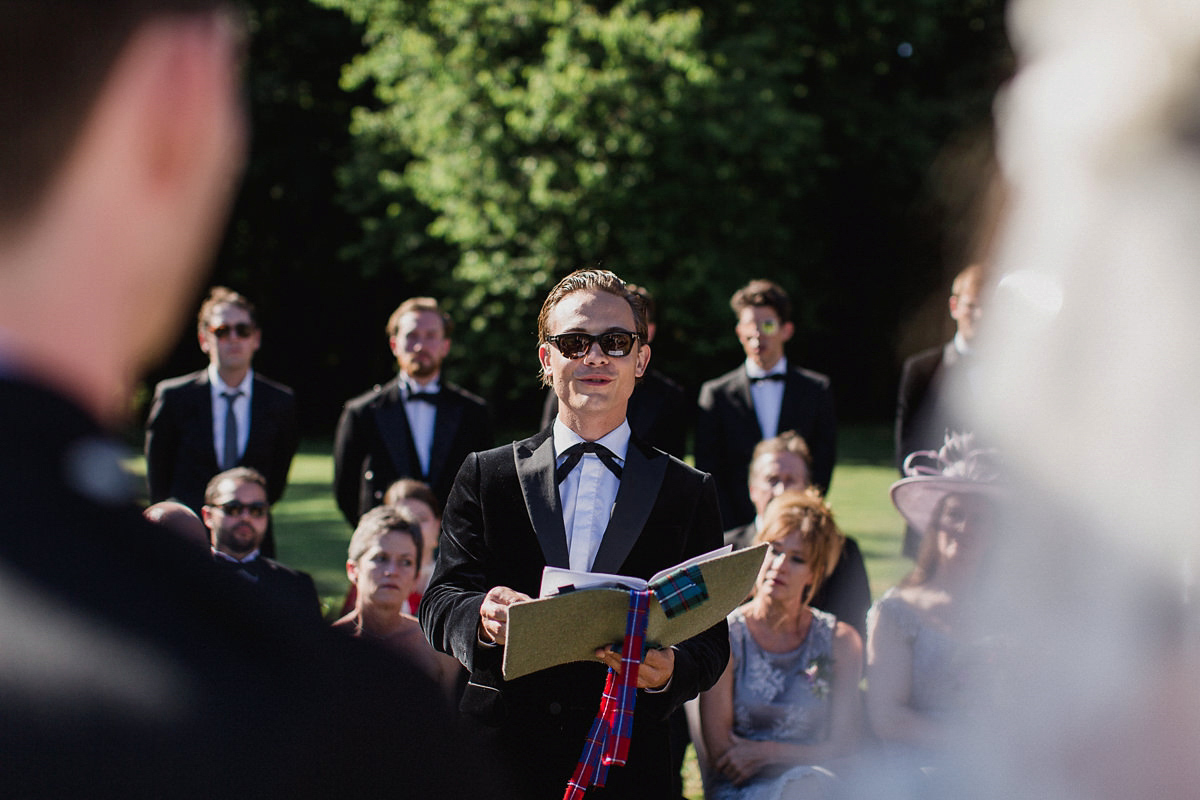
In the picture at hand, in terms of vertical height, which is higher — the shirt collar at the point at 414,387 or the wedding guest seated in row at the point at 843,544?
the shirt collar at the point at 414,387

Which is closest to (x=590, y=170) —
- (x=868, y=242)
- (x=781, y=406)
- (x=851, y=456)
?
(x=851, y=456)

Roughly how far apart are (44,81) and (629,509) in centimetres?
213

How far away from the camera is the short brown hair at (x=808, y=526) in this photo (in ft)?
14.6

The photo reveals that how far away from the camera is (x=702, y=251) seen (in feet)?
78.6

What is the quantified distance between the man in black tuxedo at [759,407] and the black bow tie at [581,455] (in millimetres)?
3746

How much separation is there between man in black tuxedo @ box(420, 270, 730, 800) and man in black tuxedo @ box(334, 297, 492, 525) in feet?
11.1

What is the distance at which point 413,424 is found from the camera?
627cm

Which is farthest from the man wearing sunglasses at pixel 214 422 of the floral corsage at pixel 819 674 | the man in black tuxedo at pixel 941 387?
the man in black tuxedo at pixel 941 387

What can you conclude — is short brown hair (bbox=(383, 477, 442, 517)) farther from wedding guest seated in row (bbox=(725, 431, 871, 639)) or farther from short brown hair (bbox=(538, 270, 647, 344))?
short brown hair (bbox=(538, 270, 647, 344))

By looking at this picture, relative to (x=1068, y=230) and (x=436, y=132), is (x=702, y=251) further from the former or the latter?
(x=1068, y=230)

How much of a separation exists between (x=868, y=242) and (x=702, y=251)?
9.06 m

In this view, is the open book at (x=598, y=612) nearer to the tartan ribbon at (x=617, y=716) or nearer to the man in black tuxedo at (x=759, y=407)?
the tartan ribbon at (x=617, y=716)

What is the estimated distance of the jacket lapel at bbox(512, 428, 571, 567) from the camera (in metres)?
2.72

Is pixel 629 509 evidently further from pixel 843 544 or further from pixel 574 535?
pixel 843 544
